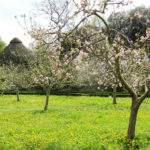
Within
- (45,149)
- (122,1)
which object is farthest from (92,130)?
(122,1)

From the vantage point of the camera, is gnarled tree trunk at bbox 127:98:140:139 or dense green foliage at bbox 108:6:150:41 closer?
dense green foliage at bbox 108:6:150:41

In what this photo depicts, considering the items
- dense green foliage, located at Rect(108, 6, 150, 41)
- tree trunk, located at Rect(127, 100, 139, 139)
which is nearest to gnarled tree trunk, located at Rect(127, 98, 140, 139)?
tree trunk, located at Rect(127, 100, 139, 139)

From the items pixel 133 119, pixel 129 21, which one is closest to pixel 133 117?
pixel 133 119

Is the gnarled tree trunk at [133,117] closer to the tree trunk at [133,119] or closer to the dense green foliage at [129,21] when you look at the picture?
the tree trunk at [133,119]

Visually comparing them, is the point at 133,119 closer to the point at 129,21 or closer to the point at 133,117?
the point at 133,117

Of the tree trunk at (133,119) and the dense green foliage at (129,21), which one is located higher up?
the dense green foliage at (129,21)

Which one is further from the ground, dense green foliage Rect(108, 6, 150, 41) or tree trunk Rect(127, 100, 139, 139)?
dense green foliage Rect(108, 6, 150, 41)

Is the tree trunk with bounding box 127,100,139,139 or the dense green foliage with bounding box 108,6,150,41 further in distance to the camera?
the tree trunk with bounding box 127,100,139,139

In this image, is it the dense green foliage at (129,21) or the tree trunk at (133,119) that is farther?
the tree trunk at (133,119)

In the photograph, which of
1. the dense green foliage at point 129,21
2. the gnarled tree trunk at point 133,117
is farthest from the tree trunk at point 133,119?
the dense green foliage at point 129,21

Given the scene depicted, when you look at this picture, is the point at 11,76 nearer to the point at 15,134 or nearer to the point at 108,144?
the point at 15,134

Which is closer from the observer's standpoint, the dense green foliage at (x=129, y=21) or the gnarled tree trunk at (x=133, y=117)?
the dense green foliage at (x=129, y=21)

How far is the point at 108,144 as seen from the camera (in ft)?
20.4

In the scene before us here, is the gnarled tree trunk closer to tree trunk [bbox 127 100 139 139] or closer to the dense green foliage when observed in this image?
tree trunk [bbox 127 100 139 139]
